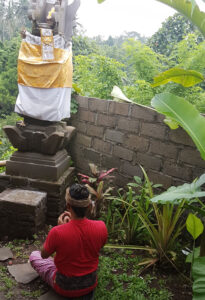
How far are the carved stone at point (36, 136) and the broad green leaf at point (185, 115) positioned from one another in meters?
1.80

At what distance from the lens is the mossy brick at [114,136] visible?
4164 mm

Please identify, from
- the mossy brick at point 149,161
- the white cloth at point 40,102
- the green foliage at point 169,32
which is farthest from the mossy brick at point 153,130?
the green foliage at point 169,32

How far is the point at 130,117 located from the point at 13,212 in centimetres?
204

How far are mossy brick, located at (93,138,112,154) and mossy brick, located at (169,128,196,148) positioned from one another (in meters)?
1.19

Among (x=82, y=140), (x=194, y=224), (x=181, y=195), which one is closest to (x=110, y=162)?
(x=82, y=140)

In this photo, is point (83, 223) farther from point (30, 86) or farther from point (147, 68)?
point (147, 68)

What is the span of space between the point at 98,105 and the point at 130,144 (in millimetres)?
929

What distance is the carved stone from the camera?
3830 millimetres

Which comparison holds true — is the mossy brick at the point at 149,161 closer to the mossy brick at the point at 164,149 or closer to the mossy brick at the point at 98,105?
the mossy brick at the point at 164,149

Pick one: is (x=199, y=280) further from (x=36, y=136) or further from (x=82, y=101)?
(x=82, y=101)

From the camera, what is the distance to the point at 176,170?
135 inches

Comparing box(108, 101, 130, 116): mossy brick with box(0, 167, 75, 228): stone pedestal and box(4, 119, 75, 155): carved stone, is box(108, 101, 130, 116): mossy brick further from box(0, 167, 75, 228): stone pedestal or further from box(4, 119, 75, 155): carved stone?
box(0, 167, 75, 228): stone pedestal

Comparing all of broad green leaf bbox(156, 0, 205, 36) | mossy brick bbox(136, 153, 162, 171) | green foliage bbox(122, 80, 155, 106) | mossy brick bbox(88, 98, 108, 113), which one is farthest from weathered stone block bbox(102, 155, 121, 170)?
broad green leaf bbox(156, 0, 205, 36)

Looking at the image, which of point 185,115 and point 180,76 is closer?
point 185,115
